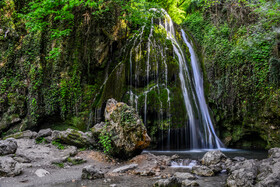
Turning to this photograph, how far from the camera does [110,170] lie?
4797 millimetres

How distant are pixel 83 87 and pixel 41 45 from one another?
3.04 meters

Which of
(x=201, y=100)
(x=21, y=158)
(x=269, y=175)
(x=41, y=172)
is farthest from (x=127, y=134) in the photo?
(x=201, y=100)

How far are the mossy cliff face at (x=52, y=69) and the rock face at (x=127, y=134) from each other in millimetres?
4403

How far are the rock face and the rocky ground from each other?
0.25 metres

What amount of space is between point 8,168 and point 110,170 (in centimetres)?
210

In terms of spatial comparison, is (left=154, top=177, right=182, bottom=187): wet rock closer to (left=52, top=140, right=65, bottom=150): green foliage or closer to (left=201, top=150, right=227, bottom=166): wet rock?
(left=201, top=150, right=227, bottom=166): wet rock

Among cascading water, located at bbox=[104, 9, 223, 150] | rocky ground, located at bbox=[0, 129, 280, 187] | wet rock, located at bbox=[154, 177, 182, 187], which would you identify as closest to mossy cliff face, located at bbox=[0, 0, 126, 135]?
cascading water, located at bbox=[104, 9, 223, 150]

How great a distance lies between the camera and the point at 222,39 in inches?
452

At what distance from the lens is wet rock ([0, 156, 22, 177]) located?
386 cm

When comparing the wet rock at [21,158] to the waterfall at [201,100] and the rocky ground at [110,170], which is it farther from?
the waterfall at [201,100]

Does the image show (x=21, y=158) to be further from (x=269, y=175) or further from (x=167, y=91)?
(x=167, y=91)

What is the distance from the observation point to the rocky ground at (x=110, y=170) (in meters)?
3.73

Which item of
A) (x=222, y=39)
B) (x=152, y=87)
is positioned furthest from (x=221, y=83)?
(x=152, y=87)

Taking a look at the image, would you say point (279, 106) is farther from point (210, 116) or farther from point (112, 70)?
point (112, 70)
